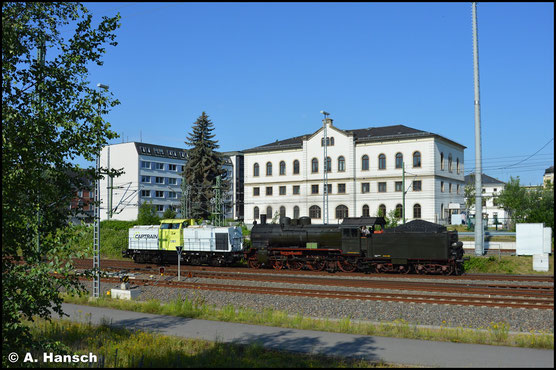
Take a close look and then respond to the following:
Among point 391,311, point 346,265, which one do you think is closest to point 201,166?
point 346,265

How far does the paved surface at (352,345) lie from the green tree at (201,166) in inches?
1810

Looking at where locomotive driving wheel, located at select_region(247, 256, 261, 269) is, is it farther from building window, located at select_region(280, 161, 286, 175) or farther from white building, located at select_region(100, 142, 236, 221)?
white building, located at select_region(100, 142, 236, 221)

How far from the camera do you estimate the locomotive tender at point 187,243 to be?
3127 cm

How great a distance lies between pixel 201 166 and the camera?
62.1 metres

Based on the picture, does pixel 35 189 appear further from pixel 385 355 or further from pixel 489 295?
pixel 489 295

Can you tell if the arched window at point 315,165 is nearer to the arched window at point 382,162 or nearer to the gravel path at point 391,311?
the arched window at point 382,162

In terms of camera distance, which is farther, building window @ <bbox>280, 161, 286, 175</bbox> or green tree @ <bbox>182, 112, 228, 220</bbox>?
building window @ <bbox>280, 161, 286, 175</bbox>

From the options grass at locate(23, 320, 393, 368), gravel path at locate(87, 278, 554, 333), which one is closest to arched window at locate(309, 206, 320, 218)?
gravel path at locate(87, 278, 554, 333)

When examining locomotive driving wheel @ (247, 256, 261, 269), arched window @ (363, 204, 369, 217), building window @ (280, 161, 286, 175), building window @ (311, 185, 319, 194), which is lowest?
locomotive driving wheel @ (247, 256, 261, 269)

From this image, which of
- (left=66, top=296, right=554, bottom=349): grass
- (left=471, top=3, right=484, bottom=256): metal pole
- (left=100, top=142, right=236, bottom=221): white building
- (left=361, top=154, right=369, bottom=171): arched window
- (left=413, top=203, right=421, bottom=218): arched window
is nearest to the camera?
(left=66, top=296, right=554, bottom=349): grass

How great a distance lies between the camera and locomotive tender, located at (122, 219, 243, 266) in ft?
→ 103

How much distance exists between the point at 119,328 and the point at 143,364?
13.6ft

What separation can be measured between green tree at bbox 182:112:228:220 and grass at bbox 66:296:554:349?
43.7m

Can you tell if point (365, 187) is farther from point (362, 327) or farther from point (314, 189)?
point (362, 327)
